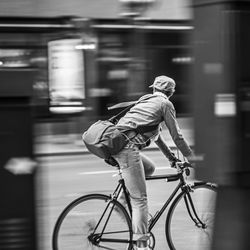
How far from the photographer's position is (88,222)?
5.30 m

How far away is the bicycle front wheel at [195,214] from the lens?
18.1ft

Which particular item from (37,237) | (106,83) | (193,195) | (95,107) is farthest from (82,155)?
(37,237)

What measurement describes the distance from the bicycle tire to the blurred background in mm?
276

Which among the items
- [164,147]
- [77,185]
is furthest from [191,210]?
[77,185]

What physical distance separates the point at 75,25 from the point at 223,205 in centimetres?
1394

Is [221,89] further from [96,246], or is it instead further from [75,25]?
[75,25]

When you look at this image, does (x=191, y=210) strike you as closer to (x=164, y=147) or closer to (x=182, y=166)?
(x=182, y=166)

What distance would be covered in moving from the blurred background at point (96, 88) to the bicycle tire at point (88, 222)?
28 centimetres

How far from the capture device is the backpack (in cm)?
505

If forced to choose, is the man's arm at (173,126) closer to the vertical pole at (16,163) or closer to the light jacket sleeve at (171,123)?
the light jacket sleeve at (171,123)

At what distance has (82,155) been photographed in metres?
15.0

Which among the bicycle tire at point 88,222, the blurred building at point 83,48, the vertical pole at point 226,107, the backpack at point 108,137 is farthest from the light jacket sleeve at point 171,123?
the blurred building at point 83,48

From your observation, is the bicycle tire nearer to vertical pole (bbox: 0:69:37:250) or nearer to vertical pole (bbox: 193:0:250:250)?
A: vertical pole (bbox: 0:69:37:250)

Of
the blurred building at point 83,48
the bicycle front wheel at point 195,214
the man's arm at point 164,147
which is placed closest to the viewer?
the man's arm at point 164,147
